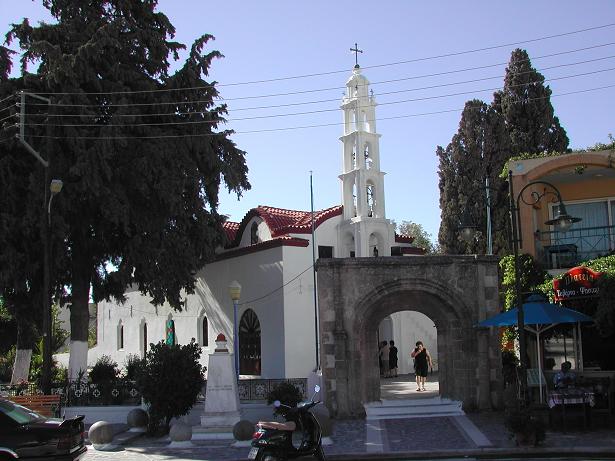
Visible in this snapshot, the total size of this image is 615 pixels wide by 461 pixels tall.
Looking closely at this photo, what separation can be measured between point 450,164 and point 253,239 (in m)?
13.7

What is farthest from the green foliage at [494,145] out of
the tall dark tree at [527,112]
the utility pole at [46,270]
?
the utility pole at [46,270]

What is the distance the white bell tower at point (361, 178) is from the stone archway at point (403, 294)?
35.1ft

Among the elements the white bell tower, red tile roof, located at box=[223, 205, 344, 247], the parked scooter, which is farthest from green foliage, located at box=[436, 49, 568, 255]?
the parked scooter

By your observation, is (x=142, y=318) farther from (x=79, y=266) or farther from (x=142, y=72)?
(x=142, y=72)

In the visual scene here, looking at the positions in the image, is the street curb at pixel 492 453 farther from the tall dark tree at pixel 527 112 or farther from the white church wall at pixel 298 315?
the tall dark tree at pixel 527 112

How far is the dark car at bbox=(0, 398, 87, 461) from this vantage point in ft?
31.7

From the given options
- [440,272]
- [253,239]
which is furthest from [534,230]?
[253,239]

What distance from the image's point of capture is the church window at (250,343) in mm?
26922

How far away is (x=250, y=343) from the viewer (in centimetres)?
2733

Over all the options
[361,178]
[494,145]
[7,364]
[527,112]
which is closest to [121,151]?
[361,178]

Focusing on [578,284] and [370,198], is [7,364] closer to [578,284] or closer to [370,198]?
[370,198]

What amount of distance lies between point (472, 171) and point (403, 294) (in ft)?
64.7

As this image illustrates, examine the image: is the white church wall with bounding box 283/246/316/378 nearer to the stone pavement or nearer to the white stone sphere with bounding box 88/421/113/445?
the stone pavement

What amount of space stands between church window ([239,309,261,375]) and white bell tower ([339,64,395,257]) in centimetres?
484
